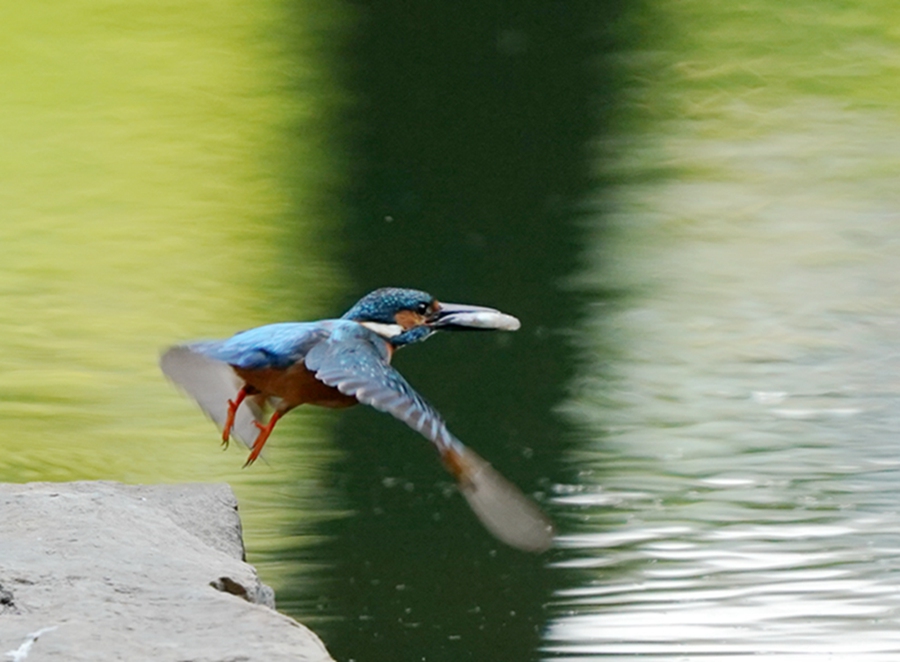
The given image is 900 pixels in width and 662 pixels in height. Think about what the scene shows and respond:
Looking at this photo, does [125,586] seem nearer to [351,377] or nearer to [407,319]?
[351,377]

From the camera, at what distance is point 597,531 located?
7.47ft

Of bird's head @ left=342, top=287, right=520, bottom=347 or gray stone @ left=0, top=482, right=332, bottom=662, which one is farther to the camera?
bird's head @ left=342, top=287, right=520, bottom=347

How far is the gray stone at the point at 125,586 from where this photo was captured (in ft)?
4.34

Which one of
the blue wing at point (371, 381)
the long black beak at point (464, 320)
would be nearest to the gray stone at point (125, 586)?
the blue wing at point (371, 381)

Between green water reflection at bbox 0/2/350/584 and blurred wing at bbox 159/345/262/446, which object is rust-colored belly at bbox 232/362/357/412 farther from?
green water reflection at bbox 0/2/350/584

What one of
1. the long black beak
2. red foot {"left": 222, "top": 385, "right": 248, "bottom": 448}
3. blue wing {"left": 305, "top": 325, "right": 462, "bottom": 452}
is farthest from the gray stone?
the long black beak

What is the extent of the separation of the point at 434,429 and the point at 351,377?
100mm

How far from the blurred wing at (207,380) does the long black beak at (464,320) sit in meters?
0.23

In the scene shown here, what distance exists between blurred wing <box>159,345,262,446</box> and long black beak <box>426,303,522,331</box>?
0.75ft

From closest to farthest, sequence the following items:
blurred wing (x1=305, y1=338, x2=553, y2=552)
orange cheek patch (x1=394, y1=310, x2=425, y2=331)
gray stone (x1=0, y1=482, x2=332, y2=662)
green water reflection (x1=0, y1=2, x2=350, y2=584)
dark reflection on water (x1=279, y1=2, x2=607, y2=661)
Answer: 1. gray stone (x1=0, y1=482, x2=332, y2=662)
2. blurred wing (x1=305, y1=338, x2=553, y2=552)
3. orange cheek patch (x1=394, y1=310, x2=425, y2=331)
4. dark reflection on water (x1=279, y1=2, x2=607, y2=661)
5. green water reflection (x1=0, y1=2, x2=350, y2=584)

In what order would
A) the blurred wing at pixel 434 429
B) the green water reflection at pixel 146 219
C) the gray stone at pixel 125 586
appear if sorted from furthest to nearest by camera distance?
the green water reflection at pixel 146 219 → the blurred wing at pixel 434 429 → the gray stone at pixel 125 586

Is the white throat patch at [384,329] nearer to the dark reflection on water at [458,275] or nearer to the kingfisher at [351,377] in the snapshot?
the kingfisher at [351,377]

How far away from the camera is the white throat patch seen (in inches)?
70.0

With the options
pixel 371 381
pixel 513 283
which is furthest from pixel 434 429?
pixel 513 283
